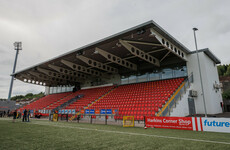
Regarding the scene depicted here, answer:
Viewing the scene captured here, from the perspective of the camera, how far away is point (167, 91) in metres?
15.9

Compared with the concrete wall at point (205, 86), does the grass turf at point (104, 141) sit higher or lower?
lower

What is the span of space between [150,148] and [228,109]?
901 inches

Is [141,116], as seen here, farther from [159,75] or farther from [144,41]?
[159,75]

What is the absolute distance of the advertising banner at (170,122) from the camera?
29.5 ft

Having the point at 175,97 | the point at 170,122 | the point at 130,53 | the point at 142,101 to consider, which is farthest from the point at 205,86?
the point at 170,122

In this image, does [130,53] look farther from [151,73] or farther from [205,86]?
[205,86]

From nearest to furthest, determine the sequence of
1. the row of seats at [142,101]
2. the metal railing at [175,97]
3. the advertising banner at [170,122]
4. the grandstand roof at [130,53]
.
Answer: the advertising banner at [170,122], the metal railing at [175,97], the grandstand roof at [130,53], the row of seats at [142,101]

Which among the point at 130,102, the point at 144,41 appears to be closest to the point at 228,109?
the point at 130,102

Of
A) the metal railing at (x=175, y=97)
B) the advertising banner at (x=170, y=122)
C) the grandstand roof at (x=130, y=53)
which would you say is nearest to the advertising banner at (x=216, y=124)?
the advertising banner at (x=170, y=122)

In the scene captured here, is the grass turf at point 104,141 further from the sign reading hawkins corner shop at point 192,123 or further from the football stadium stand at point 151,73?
the football stadium stand at point 151,73

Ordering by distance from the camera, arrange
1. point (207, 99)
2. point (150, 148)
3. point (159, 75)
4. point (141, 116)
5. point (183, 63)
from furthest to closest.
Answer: point (159, 75)
point (183, 63)
point (207, 99)
point (141, 116)
point (150, 148)

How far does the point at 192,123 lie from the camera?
881 cm

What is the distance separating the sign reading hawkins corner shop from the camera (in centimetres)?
779

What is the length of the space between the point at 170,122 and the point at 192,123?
1323 millimetres
